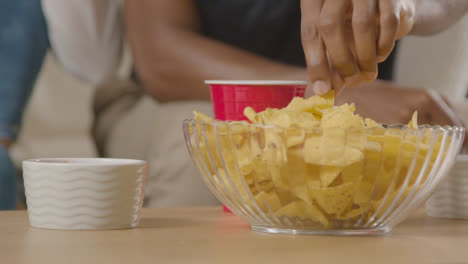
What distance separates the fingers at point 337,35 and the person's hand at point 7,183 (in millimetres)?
840

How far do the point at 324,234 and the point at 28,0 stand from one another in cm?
113

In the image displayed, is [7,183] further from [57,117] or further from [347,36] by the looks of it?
[347,36]

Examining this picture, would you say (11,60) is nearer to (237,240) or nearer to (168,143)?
(168,143)

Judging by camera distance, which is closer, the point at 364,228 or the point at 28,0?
the point at 364,228

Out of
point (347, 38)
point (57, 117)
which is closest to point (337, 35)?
point (347, 38)

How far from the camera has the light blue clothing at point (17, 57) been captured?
147 centimetres

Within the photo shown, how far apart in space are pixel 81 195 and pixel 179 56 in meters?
1.07

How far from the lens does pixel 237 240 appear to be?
576 millimetres

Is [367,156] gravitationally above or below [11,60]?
below

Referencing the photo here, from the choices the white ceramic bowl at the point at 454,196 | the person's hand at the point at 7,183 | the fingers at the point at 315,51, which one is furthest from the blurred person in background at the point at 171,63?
the fingers at the point at 315,51

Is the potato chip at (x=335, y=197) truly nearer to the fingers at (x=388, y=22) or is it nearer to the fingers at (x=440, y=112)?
the fingers at (x=388, y=22)

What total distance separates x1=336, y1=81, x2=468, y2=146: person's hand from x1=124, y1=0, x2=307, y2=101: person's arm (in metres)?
0.16

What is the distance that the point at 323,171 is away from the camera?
564mm

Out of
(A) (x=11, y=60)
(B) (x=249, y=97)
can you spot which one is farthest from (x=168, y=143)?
(B) (x=249, y=97)
